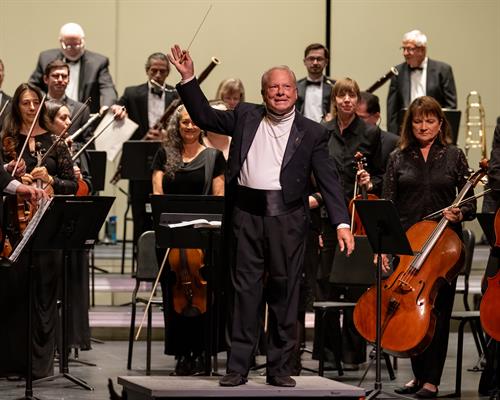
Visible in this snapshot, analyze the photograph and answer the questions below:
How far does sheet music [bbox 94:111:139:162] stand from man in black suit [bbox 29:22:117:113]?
1.37 ft

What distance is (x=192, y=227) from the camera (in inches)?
243

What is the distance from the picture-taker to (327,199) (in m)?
5.09

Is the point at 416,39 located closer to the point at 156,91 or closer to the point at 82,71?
the point at 156,91

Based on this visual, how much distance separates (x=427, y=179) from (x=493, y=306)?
945 mm

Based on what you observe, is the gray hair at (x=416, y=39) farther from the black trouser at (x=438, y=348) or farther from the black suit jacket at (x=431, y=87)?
the black trouser at (x=438, y=348)

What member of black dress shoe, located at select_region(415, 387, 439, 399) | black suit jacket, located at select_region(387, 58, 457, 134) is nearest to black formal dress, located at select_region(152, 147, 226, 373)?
black dress shoe, located at select_region(415, 387, 439, 399)

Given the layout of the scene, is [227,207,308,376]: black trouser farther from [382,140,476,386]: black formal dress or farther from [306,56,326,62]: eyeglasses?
[306,56,326,62]: eyeglasses

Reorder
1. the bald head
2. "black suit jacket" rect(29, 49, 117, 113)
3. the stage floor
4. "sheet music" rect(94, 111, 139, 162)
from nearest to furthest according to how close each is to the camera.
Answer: the stage floor < "sheet music" rect(94, 111, 139, 162) < the bald head < "black suit jacket" rect(29, 49, 117, 113)

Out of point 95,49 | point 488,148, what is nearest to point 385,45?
point 488,148

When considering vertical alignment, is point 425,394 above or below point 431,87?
below

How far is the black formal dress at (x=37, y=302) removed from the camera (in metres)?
6.52

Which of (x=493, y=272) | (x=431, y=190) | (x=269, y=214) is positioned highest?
(x=431, y=190)

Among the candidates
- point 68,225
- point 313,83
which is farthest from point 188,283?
point 313,83

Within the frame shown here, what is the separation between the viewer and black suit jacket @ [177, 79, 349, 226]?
5.00m
